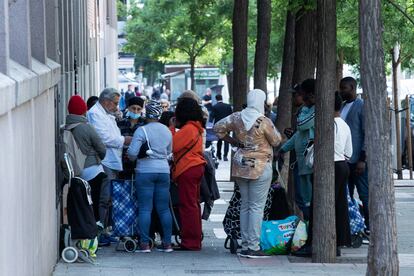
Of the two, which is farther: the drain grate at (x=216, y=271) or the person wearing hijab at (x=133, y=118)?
the person wearing hijab at (x=133, y=118)

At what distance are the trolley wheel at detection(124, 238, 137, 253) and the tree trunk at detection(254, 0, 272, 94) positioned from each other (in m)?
8.93

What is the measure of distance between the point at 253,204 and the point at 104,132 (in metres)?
2.26

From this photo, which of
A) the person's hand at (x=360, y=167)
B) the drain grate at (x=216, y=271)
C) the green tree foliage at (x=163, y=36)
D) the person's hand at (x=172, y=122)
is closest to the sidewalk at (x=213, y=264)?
the drain grate at (x=216, y=271)

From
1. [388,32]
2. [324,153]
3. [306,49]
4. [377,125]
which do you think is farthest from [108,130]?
[388,32]

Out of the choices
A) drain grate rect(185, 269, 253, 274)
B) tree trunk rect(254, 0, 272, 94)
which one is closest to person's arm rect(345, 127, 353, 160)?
drain grate rect(185, 269, 253, 274)

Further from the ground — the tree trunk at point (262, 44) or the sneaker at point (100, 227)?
the tree trunk at point (262, 44)

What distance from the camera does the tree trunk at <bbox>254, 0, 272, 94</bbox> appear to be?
2149 cm

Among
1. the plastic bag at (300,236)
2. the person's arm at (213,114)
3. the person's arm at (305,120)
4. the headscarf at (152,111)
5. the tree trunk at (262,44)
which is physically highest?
the tree trunk at (262,44)

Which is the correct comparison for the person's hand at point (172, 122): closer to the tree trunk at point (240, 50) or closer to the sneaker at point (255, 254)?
the sneaker at point (255, 254)

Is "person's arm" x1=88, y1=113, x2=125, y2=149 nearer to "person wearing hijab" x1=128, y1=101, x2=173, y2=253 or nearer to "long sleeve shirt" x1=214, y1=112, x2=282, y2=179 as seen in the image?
"person wearing hijab" x1=128, y1=101, x2=173, y2=253

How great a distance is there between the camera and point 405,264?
12.0 m

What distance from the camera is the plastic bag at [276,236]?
489 inches

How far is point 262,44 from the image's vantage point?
2203 cm

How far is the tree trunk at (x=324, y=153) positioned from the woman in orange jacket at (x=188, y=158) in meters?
1.71
